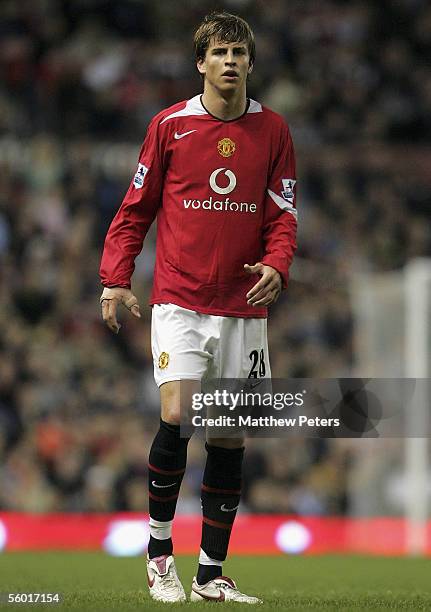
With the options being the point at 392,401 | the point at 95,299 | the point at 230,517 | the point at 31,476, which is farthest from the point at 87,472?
the point at 230,517

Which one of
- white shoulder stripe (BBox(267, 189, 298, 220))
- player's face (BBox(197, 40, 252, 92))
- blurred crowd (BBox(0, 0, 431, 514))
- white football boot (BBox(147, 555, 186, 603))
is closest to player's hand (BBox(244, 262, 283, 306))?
white shoulder stripe (BBox(267, 189, 298, 220))

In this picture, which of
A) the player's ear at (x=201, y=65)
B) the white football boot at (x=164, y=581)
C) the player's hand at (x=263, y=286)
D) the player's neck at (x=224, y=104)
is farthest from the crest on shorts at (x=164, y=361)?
the player's ear at (x=201, y=65)

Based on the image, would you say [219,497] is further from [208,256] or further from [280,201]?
[280,201]

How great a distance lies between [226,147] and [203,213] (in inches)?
11.1

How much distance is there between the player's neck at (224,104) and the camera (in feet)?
18.7

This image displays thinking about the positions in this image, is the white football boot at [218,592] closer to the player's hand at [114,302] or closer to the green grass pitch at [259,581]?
the green grass pitch at [259,581]

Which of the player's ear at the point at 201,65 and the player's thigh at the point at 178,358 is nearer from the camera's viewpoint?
the player's thigh at the point at 178,358

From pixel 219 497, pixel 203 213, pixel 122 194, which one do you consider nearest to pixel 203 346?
pixel 203 213

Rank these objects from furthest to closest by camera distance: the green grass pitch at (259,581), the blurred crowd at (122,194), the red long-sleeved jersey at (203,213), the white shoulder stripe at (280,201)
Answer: the blurred crowd at (122,194) → the white shoulder stripe at (280,201) → the red long-sleeved jersey at (203,213) → the green grass pitch at (259,581)

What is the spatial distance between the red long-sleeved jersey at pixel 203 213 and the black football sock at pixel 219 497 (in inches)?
Answer: 23.1

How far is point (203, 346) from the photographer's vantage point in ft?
18.4

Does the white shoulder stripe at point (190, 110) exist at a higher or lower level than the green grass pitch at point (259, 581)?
→ higher

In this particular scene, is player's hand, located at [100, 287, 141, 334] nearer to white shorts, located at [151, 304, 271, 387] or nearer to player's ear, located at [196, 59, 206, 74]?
white shorts, located at [151, 304, 271, 387]

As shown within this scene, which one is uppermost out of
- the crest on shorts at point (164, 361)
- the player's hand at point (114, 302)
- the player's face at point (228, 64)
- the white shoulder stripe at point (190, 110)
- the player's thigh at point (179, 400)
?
the player's face at point (228, 64)
